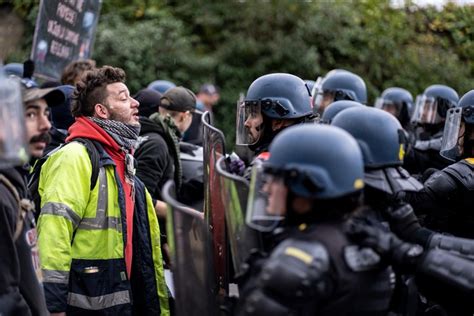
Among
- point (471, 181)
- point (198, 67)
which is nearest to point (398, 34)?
point (198, 67)

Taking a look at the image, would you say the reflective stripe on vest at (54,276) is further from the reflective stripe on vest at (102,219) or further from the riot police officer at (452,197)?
the riot police officer at (452,197)

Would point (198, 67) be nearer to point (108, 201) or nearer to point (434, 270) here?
point (108, 201)

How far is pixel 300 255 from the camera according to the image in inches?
128

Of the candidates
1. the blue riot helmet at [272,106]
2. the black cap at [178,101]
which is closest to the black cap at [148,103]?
the black cap at [178,101]

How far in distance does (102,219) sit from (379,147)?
1812 millimetres

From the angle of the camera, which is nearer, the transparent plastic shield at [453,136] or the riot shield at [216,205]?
the riot shield at [216,205]

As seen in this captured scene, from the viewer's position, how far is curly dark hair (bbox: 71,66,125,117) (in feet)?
18.1

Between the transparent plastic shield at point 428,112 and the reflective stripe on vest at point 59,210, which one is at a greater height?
the transparent plastic shield at point 428,112

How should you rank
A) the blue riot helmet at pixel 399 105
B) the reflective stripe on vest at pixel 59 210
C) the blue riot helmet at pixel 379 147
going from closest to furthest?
the blue riot helmet at pixel 379 147
the reflective stripe on vest at pixel 59 210
the blue riot helmet at pixel 399 105

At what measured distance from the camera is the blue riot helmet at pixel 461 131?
5777 mm

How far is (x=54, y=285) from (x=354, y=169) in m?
2.07

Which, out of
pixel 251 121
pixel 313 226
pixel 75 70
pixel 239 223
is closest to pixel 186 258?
pixel 239 223

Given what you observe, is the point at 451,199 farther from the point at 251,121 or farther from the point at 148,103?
the point at 148,103

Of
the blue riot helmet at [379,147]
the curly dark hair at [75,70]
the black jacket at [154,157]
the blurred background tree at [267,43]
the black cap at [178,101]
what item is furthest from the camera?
the blurred background tree at [267,43]
